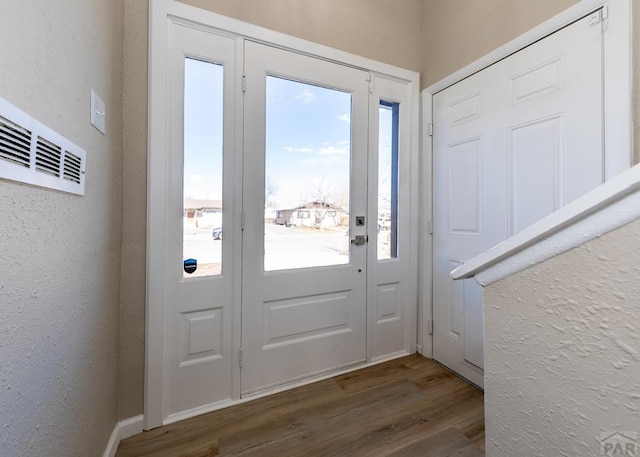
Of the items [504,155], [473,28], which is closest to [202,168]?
[504,155]

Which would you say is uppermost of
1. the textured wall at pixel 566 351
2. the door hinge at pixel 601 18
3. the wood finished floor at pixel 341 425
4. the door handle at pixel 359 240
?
the door hinge at pixel 601 18

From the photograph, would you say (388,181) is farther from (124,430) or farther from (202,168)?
(124,430)

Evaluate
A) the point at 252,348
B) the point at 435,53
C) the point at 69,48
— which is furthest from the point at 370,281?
the point at 69,48

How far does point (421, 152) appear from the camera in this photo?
220 centimetres

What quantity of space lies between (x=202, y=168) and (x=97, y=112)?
1.76 feet

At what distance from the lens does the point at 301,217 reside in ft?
6.07

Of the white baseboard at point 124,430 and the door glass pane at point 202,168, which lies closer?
the white baseboard at point 124,430

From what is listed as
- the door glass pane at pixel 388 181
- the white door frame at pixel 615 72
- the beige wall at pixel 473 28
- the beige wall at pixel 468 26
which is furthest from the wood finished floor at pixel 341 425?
the beige wall at pixel 468 26

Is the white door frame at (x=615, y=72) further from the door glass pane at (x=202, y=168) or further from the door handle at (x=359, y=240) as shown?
the door glass pane at (x=202, y=168)

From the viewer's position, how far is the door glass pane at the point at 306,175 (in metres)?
1.76

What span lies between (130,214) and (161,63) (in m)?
0.80

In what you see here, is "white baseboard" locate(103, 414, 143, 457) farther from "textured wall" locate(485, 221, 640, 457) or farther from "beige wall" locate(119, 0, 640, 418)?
"textured wall" locate(485, 221, 640, 457)

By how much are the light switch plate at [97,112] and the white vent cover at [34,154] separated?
0.22m

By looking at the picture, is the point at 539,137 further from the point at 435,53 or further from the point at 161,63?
the point at 161,63
